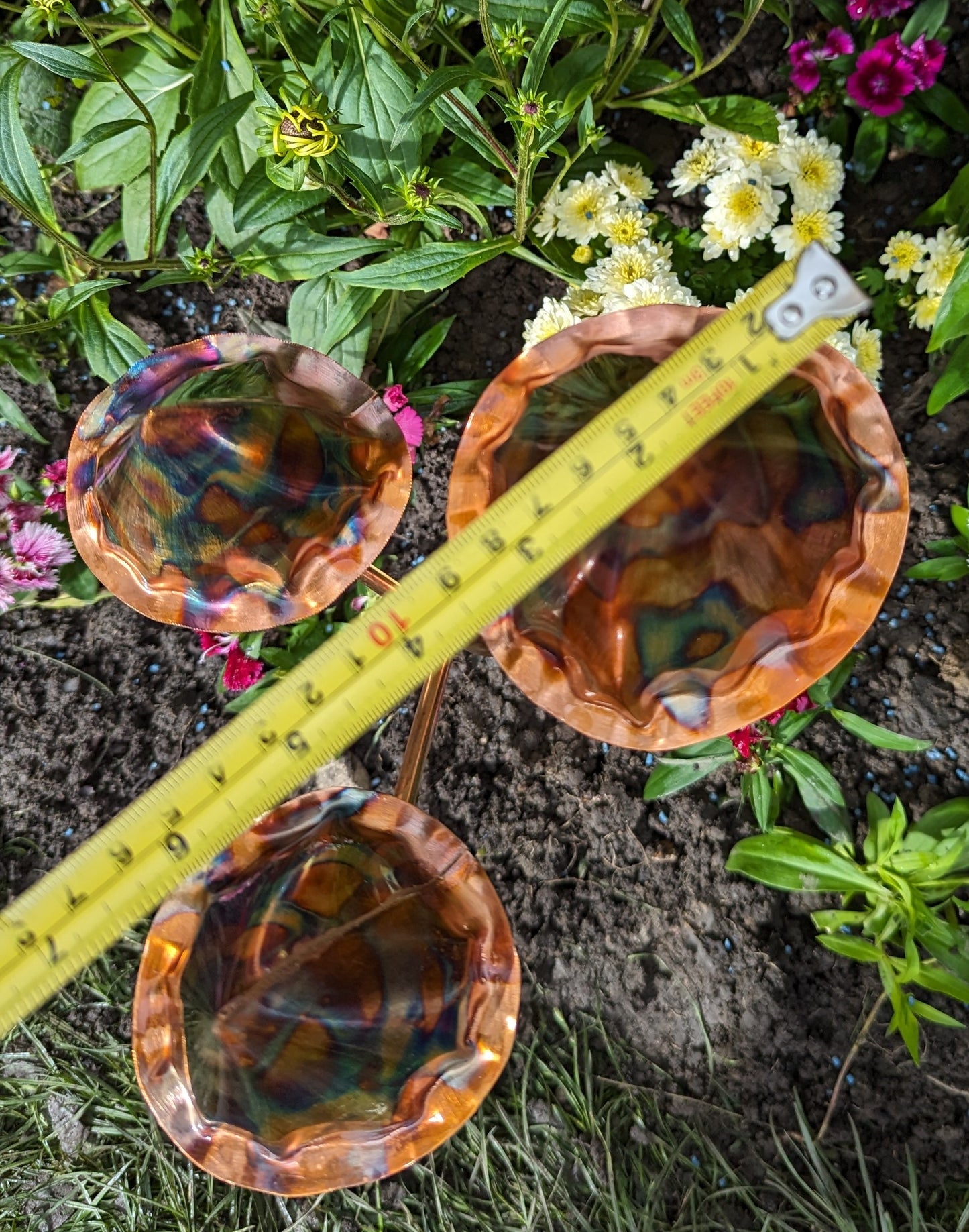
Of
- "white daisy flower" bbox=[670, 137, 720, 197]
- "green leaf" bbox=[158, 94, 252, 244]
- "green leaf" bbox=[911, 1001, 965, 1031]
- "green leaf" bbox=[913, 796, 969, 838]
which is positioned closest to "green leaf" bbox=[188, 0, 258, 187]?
"green leaf" bbox=[158, 94, 252, 244]

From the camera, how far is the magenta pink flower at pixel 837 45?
3.51 ft

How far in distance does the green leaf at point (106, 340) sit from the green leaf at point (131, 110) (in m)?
0.16

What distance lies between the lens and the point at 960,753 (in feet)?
3.59

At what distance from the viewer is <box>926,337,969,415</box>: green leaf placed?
3.21 ft

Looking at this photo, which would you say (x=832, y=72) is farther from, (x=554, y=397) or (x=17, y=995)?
(x=17, y=995)

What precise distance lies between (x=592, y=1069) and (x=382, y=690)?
2.47 feet

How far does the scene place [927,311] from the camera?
105cm

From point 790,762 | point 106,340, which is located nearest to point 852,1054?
point 790,762

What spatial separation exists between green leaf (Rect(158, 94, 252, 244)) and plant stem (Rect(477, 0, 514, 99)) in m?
→ 0.30

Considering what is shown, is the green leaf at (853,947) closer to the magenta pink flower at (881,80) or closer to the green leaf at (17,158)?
the magenta pink flower at (881,80)

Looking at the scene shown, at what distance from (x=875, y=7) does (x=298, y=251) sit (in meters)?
0.74

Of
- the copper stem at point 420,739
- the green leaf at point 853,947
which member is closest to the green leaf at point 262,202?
Answer: the copper stem at point 420,739

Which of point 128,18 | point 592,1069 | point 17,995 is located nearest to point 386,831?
point 17,995

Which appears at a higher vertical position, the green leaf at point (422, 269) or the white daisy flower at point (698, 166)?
the white daisy flower at point (698, 166)
